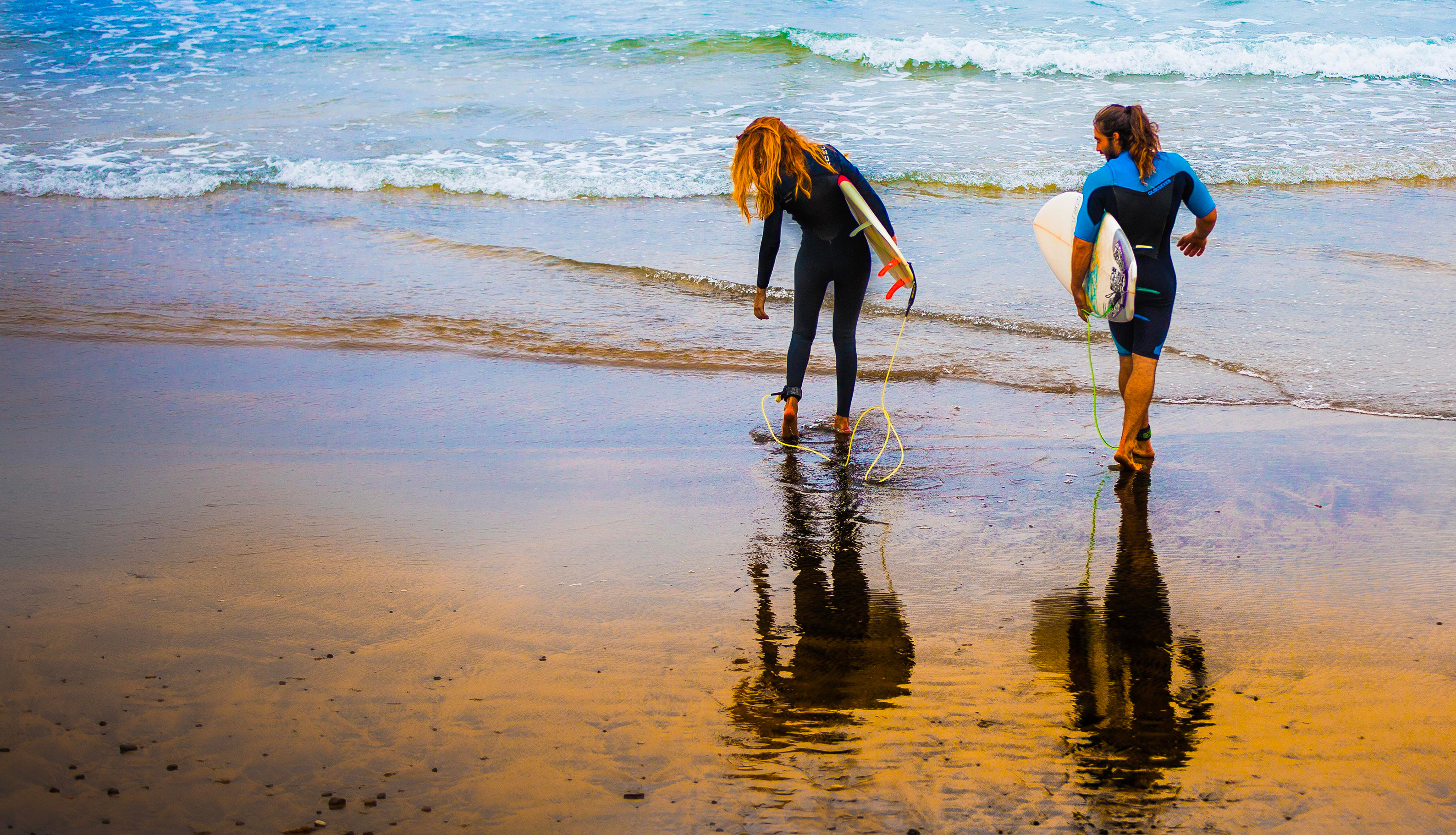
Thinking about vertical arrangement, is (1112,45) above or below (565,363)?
above

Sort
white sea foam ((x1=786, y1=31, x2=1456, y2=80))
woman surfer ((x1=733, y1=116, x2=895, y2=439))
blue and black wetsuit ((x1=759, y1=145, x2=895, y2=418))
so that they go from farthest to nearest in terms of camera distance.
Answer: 1. white sea foam ((x1=786, y1=31, x2=1456, y2=80))
2. blue and black wetsuit ((x1=759, y1=145, x2=895, y2=418))
3. woman surfer ((x1=733, y1=116, x2=895, y2=439))

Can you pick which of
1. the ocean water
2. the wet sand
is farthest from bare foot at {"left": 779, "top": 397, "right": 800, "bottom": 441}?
the ocean water

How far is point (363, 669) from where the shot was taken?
313 cm

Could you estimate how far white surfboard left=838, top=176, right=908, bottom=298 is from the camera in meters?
5.21

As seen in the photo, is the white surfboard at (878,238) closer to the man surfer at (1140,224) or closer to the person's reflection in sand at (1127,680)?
the man surfer at (1140,224)

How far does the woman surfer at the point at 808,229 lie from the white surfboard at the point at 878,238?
63 millimetres

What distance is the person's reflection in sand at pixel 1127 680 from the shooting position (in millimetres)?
2646

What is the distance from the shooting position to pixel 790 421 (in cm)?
558

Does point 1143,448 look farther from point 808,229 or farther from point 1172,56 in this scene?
point 1172,56

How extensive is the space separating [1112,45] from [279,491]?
69.1ft

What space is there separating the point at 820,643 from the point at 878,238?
2610 millimetres

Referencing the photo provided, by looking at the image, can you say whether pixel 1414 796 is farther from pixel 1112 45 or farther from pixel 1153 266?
pixel 1112 45

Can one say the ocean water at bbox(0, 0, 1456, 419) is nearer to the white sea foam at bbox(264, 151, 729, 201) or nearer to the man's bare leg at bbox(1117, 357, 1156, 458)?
the white sea foam at bbox(264, 151, 729, 201)

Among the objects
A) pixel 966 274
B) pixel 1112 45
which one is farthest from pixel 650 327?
pixel 1112 45
